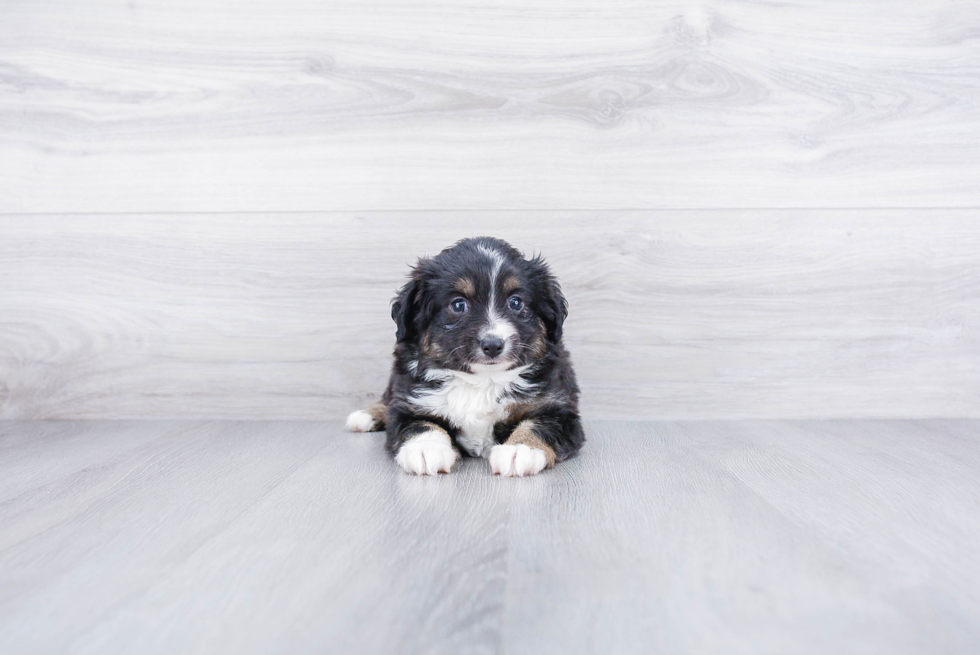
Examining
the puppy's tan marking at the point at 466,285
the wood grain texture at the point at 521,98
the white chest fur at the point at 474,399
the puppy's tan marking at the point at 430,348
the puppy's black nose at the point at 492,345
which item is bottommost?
the white chest fur at the point at 474,399

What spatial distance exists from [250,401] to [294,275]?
0.63 metres

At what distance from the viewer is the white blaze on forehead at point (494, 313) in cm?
212

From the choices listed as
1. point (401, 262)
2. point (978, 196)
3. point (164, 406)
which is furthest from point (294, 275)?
point (978, 196)

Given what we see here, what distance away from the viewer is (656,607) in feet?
3.63

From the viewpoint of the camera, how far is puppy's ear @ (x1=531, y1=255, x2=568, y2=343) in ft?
7.67

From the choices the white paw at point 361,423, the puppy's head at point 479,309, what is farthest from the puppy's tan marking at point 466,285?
the white paw at point 361,423

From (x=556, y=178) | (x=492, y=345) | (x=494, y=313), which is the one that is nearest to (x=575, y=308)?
(x=556, y=178)

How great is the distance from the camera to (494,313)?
2.20 m

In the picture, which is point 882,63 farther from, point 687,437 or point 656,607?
point 656,607

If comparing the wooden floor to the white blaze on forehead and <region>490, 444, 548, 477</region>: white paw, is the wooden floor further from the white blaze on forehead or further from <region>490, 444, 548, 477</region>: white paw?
the white blaze on forehead

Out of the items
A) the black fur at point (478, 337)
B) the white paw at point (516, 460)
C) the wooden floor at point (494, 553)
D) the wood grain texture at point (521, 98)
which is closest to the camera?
the wooden floor at point (494, 553)

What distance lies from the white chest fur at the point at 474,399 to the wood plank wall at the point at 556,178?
744 mm

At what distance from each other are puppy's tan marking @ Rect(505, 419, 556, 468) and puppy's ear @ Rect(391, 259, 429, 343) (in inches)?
19.8

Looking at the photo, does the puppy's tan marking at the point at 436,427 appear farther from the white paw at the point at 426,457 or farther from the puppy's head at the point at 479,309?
the puppy's head at the point at 479,309
